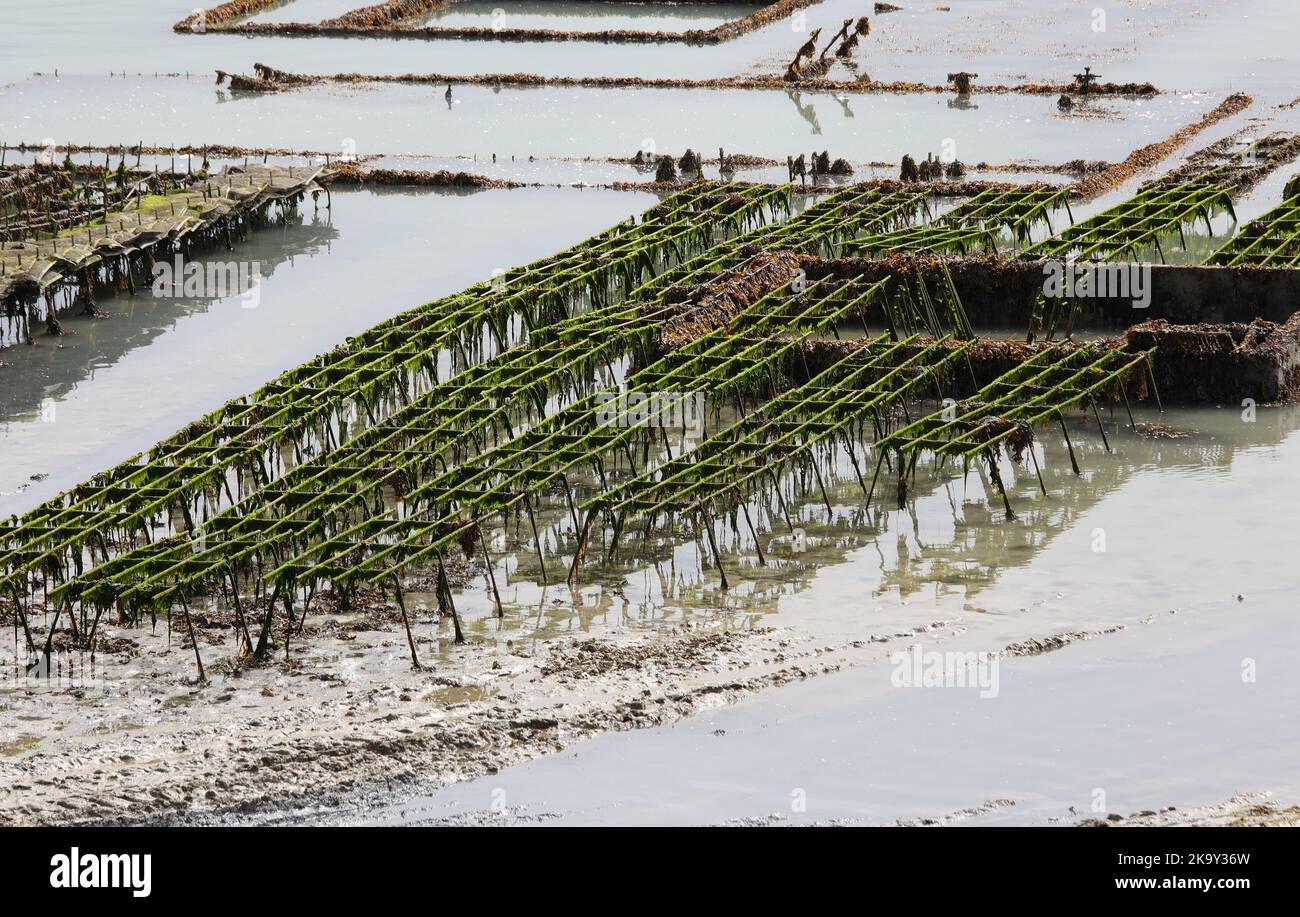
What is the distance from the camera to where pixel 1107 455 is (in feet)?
86.5

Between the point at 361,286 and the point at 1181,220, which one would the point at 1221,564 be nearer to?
the point at 1181,220

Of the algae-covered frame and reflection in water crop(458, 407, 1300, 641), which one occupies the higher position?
the algae-covered frame

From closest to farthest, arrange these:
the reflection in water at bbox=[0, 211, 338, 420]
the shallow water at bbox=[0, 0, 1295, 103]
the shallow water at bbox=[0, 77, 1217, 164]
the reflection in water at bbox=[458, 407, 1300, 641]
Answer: the reflection in water at bbox=[458, 407, 1300, 641] < the reflection in water at bbox=[0, 211, 338, 420] < the shallow water at bbox=[0, 77, 1217, 164] < the shallow water at bbox=[0, 0, 1295, 103]

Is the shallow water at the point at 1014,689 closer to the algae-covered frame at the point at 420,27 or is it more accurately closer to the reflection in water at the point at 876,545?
the reflection in water at the point at 876,545

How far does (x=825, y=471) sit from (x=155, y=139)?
29.8 meters

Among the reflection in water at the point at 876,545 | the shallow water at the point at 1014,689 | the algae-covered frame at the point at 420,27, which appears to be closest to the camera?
the shallow water at the point at 1014,689

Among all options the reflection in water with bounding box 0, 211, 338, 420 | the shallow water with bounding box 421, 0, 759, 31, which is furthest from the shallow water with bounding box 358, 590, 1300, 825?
the shallow water with bounding box 421, 0, 759, 31

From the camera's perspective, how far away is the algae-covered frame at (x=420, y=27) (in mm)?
66125

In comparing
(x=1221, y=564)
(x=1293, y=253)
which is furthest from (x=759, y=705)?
(x=1293, y=253)

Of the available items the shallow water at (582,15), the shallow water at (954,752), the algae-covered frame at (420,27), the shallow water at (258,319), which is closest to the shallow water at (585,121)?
the shallow water at (258,319)

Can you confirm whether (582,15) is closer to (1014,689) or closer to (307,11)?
(307,11)

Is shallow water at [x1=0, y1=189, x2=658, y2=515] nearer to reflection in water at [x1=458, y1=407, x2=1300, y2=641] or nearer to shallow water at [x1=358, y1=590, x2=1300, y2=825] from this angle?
reflection in water at [x1=458, y1=407, x2=1300, y2=641]

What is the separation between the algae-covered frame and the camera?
217 ft

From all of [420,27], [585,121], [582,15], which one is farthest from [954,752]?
[582,15]
